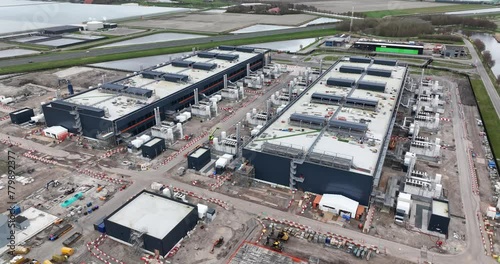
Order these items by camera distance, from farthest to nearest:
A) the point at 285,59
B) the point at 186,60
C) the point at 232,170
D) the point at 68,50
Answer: the point at 68,50 → the point at 285,59 → the point at 186,60 → the point at 232,170

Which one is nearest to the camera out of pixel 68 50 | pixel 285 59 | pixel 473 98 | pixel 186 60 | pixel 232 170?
pixel 232 170

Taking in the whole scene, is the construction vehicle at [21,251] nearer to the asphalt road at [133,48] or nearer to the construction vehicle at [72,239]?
the construction vehicle at [72,239]

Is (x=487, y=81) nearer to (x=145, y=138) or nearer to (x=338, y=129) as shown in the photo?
(x=338, y=129)

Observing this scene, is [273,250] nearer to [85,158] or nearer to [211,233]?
[211,233]

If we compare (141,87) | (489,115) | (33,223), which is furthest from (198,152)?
(489,115)

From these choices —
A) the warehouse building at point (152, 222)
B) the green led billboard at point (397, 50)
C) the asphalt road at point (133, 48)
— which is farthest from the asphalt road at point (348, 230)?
the asphalt road at point (133, 48)

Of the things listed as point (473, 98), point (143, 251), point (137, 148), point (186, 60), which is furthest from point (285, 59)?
point (143, 251)
